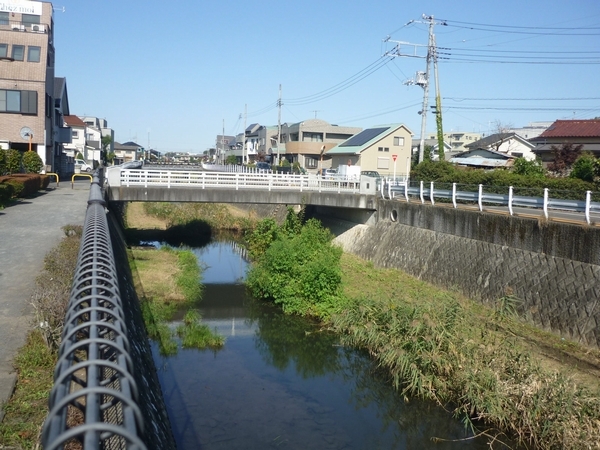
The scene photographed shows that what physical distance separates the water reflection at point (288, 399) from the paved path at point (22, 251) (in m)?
3.40

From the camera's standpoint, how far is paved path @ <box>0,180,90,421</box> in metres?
8.44

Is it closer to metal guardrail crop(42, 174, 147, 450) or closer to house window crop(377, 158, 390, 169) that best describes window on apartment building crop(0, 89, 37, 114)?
house window crop(377, 158, 390, 169)

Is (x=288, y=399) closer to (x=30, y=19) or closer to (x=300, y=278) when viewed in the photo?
(x=300, y=278)

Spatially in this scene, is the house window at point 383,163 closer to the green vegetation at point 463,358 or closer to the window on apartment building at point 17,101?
the window on apartment building at point 17,101

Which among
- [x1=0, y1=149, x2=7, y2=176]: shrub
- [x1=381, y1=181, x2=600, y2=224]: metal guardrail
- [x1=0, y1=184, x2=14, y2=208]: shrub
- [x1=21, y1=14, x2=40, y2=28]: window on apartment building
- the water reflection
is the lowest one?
the water reflection

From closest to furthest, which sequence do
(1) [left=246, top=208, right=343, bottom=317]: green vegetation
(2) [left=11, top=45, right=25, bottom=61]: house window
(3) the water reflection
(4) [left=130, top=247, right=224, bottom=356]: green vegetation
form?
(3) the water reflection < (4) [left=130, top=247, right=224, bottom=356]: green vegetation < (1) [left=246, top=208, right=343, bottom=317]: green vegetation < (2) [left=11, top=45, right=25, bottom=61]: house window

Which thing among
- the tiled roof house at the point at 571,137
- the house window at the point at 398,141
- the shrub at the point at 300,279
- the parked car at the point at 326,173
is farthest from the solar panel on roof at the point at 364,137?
the shrub at the point at 300,279

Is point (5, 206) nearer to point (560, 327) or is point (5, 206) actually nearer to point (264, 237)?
point (264, 237)

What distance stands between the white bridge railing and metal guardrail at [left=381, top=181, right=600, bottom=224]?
70.0 inches

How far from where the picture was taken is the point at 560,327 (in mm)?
13695

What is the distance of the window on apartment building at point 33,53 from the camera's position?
130 ft

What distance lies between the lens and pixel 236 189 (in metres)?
26.0

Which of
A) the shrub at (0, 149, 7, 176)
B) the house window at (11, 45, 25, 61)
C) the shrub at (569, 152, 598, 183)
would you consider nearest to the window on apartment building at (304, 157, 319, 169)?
the house window at (11, 45, 25, 61)

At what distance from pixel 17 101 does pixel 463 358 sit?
37319 millimetres
